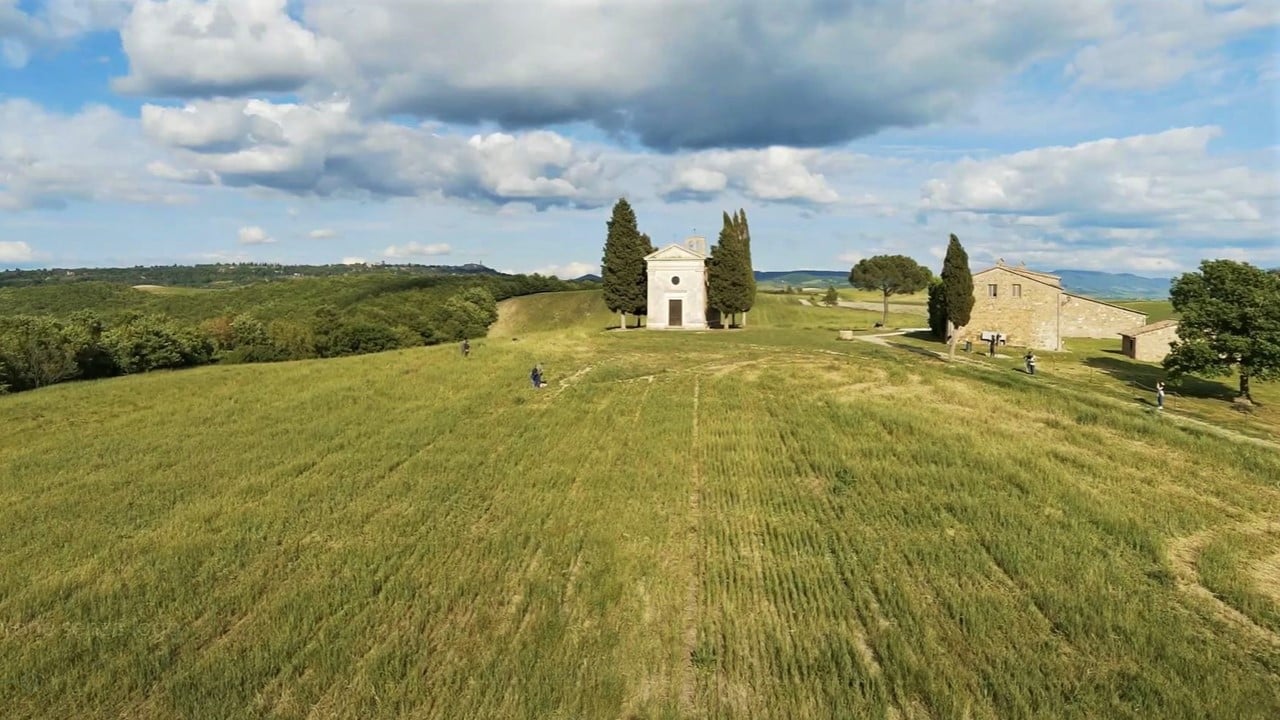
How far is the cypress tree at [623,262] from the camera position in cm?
6288

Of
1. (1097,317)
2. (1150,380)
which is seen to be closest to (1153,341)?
(1097,317)

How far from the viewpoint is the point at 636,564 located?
1188cm

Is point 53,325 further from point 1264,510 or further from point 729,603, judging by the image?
point 1264,510

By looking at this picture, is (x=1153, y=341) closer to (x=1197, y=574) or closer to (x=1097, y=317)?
(x=1097, y=317)

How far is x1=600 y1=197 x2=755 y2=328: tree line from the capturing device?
63000 mm

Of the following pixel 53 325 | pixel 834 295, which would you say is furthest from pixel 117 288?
pixel 834 295

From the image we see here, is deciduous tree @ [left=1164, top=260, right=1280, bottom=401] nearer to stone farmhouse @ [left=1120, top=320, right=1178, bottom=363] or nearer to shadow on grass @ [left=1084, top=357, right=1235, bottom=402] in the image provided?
shadow on grass @ [left=1084, top=357, right=1235, bottom=402]

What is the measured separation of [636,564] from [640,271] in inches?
2115

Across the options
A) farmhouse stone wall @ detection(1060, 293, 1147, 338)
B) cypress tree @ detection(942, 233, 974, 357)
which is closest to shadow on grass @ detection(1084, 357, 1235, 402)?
cypress tree @ detection(942, 233, 974, 357)

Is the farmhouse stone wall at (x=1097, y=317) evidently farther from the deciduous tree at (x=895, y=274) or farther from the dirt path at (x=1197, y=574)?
the dirt path at (x=1197, y=574)

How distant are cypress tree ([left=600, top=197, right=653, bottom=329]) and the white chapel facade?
1.29 meters

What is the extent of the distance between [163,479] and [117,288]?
18840 cm

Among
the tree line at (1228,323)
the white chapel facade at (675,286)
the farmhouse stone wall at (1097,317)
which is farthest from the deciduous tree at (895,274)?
the tree line at (1228,323)

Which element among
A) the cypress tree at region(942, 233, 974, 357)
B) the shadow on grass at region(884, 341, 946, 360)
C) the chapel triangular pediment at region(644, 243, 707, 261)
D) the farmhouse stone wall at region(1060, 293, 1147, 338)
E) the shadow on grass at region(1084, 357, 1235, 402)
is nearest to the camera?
the shadow on grass at region(1084, 357, 1235, 402)
